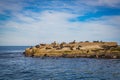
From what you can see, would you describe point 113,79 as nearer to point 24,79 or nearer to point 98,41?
point 24,79

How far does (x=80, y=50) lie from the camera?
330ft

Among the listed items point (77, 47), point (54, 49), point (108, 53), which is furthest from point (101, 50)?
point (54, 49)

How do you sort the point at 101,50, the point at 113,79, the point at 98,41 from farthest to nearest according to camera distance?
1. the point at 98,41
2. the point at 101,50
3. the point at 113,79

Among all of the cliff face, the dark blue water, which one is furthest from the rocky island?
the dark blue water

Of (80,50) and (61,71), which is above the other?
(80,50)

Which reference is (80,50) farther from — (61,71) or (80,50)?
(61,71)

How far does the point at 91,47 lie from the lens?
333ft

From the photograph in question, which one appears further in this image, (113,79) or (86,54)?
(86,54)

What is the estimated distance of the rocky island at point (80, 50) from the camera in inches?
3725

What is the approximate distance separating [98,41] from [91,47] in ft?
36.2

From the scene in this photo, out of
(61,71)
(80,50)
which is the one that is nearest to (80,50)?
(80,50)

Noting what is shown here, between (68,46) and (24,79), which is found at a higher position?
(68,46)

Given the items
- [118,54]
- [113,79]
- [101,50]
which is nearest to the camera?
[113,79]

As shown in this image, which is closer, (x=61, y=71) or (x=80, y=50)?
(x=61, y=71)
